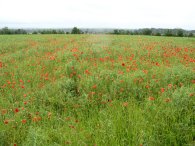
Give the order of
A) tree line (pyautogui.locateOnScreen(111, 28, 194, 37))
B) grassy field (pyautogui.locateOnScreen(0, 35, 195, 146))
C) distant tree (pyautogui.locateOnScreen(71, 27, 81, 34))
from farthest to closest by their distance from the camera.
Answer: distant tree (pyautogui.locateOnScreen(71, 27, 81, 34)) < tree line (pyautogui.locateOnScreen(111, 28, 194, 37)) < grassy field (pyautogui.locateOnScreen(0, 35, 195, 146))

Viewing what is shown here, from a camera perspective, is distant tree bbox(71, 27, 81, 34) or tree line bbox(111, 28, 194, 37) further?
distant tree bbox(71, 27, 81, 34)

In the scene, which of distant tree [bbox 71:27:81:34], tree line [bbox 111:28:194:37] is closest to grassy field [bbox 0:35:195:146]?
tree line [bbox 111:28:194:37]

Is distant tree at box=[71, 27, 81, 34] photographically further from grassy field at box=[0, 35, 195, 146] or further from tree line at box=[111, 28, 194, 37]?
grassy field at box=[0, 35, 195, 146]

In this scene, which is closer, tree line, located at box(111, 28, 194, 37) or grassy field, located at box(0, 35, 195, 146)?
grassy field, located at box(0, 35, 195, 146)

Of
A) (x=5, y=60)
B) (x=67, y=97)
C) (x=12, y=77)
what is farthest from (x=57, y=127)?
(x=5, y=60)

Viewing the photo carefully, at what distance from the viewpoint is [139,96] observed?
495 cm

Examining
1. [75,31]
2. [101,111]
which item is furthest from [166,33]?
[101,111]

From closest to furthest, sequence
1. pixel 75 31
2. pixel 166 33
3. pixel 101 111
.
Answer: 1. pixel 101 111
2. pixel 166 33
3. pixel 75 31

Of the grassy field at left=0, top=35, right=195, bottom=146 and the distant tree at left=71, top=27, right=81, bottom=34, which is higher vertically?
the distant tree at left=71, top=27, right=81, bottom=34

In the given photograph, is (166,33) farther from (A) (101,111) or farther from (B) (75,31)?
(A) (101,111)

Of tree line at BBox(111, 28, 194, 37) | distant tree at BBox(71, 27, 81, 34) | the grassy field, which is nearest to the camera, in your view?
the grassy field

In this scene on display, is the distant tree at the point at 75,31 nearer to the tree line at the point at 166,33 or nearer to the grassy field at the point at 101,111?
the tree line at the point at 166,33

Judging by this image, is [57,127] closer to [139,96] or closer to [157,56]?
[139,96]

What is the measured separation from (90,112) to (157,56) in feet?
21.7
